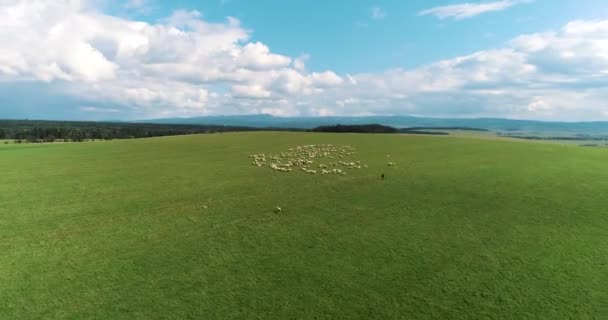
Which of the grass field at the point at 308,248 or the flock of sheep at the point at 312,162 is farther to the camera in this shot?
the flock of sheep at the point at 312,162

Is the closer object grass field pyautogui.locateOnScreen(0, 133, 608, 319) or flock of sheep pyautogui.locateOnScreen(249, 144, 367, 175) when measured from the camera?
grass field pyautogui.locateOnScreen(0, 133, 608, 319)

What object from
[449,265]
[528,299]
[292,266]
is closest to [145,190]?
[292,266]

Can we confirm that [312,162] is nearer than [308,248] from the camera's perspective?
No

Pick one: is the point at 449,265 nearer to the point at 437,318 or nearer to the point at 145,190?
the point at 437,318

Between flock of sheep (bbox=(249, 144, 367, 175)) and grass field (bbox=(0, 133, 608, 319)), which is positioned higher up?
flock of sheep (bbox=(249, 144, 367, 175))

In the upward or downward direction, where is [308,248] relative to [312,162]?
downward

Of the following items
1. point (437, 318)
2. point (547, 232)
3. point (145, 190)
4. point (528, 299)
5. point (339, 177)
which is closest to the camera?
point (437, 318)

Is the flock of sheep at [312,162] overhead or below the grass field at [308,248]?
overhead

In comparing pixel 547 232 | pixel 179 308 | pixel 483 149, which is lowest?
pixel 179 308
